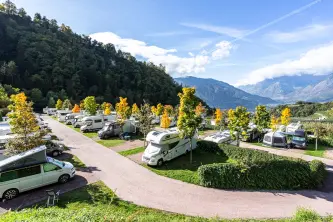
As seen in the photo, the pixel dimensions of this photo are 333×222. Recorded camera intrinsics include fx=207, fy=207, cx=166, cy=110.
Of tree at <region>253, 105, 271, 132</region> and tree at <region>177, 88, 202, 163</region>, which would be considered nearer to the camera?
tree at <region>177, 88, 202, 163</region>

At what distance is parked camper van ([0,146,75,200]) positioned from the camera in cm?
1101

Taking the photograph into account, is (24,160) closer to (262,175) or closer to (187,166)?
(187,166)

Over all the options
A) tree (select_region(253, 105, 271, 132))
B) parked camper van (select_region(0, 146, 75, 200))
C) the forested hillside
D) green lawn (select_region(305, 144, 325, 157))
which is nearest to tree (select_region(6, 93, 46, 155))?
parked camper van (select_region(0, 146, 75, 200))

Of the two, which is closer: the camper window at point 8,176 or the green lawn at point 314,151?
the camper window at point 8,176

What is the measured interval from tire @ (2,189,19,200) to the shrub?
14.5 m

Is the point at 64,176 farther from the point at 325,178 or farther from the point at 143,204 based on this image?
the point at 325,178

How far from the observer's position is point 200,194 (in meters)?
12.0

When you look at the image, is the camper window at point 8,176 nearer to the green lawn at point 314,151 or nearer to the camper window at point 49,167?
the camper window at point 49,167

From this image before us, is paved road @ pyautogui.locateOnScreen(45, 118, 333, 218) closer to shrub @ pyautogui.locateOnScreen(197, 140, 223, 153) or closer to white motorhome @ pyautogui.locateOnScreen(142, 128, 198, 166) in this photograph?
white motorhome @ pyautogui.locateOnScreen(142, 128, 198, 166)

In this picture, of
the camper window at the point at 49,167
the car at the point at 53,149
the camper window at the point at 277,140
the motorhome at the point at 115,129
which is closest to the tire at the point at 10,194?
the camper window at the point at 49,167

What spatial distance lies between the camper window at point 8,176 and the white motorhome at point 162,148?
8202 millimetres

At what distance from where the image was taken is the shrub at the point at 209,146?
19047 mm

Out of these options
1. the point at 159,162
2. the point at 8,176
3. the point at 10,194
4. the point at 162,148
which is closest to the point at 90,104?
the point at 162,148

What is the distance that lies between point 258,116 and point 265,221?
20.1 meters
